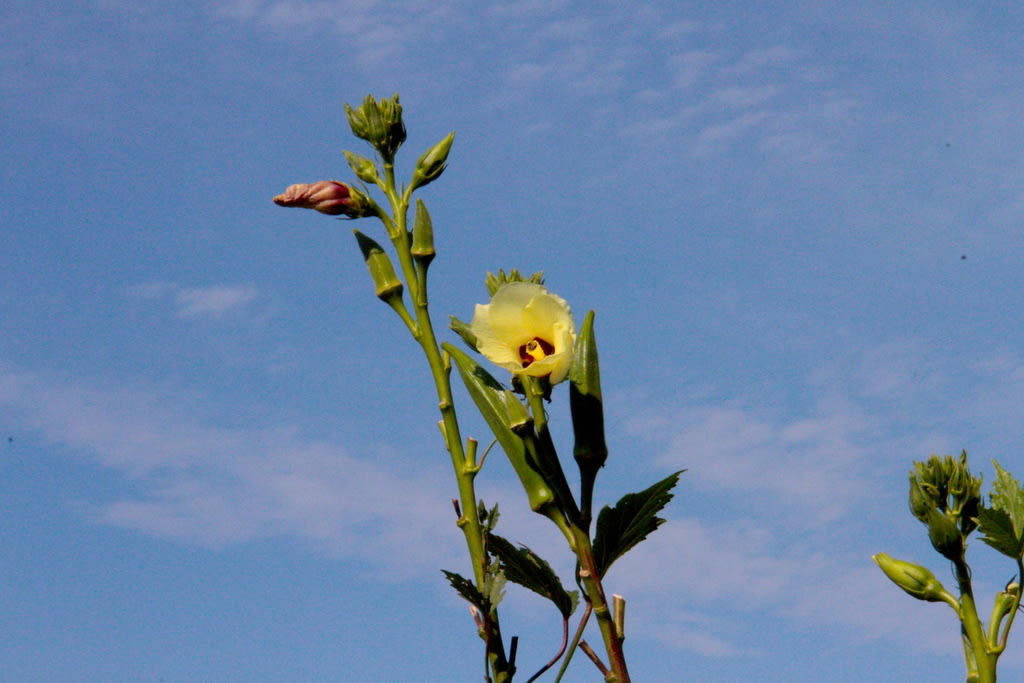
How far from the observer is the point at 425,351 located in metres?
2.68

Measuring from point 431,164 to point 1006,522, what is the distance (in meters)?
1.76

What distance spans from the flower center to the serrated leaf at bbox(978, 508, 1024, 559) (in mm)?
1216

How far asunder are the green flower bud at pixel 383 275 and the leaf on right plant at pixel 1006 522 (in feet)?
5.26

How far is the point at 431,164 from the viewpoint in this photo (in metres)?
2.84

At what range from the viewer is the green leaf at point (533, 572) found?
2.38 m

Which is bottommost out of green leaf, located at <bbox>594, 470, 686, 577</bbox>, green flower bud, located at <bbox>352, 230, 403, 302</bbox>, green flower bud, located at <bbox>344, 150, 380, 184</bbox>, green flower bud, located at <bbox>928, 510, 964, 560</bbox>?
green leaf, located at <bbox>594, 470, 686, 577</bbox>

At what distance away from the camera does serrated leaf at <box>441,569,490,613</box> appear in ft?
7.90

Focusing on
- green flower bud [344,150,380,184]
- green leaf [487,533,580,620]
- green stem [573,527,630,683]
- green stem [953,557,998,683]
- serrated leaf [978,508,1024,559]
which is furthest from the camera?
green flower bud [344,150,380,184]

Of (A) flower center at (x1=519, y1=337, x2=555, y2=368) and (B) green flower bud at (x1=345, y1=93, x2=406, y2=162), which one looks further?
(B) green flower bud at (x1=345, y1=93, x2=406, y2=162)

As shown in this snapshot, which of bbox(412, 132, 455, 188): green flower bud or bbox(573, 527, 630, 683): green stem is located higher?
bbox(412, 132, 455, 188): green flower bud

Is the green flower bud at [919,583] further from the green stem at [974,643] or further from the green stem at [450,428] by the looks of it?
the green stem at [450,428]

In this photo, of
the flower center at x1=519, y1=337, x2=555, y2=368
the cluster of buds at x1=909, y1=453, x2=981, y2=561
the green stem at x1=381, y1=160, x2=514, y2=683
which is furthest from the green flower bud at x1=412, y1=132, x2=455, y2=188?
the cluster of buds at x1=909, y1=453, x2=981, y2=561

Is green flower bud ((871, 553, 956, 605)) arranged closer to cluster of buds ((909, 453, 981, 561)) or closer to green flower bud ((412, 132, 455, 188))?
cluster of buds ((909, 453, 981, 561))

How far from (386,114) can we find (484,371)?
2.69 feet
